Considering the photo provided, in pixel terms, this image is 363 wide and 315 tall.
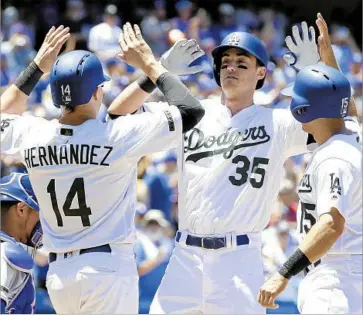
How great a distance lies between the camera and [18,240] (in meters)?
5.45

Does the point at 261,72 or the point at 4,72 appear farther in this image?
the point at 4,72

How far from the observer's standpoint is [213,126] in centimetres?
586

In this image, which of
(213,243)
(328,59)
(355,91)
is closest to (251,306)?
Answer: (213,243)

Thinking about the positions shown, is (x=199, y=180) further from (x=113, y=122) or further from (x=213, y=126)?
(x=113, y=122)

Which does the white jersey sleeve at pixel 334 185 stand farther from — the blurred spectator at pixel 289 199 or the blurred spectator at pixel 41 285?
the blurred spectator at pixel 289 199

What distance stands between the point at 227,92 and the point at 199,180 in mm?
567

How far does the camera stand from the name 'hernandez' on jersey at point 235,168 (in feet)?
18.4

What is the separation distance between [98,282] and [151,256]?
14.6ft

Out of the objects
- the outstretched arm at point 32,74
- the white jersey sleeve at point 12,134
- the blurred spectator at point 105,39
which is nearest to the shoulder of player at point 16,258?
the white jersey sleeve at point 12,134

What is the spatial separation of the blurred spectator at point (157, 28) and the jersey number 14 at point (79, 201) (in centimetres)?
1157

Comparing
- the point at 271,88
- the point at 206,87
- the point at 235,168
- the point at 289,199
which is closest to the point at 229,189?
the point at 235,168

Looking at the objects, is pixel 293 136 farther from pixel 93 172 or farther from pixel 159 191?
pixel 159 191

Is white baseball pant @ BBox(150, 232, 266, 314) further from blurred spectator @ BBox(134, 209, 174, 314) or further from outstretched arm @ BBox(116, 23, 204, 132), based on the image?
blurred spectator @ BBox(134, 209, 174, 314)

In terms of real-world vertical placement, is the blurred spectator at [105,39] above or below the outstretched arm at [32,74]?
above
